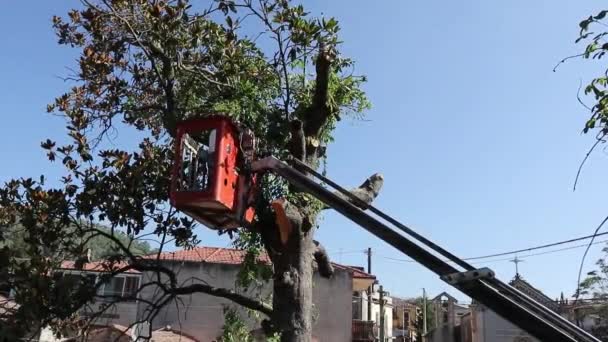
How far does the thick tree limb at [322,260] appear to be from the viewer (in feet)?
20.8

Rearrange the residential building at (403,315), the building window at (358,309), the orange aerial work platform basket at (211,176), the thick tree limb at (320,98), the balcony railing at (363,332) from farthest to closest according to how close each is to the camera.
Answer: the residential building at (403,315) < the building window at (358,309) < the balcony railing at (363,332) < the thick tree limb at (320,98) < the orange aerial work platform basket at (211,176)

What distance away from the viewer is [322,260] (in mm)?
6457

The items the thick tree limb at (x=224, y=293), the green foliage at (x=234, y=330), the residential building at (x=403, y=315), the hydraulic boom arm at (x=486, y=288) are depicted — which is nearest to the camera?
the hydraulic boom arm at (x=486, y=288)

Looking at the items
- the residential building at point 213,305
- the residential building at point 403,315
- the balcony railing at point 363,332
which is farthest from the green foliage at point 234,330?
the residential building at point 403,315

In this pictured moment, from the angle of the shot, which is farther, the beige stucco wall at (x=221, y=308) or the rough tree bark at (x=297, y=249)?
the beige stucco wall at (x=221, y=308)

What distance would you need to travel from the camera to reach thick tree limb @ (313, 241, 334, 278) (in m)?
6.35

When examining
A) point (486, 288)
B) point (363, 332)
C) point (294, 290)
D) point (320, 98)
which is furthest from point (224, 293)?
point (363, 332)

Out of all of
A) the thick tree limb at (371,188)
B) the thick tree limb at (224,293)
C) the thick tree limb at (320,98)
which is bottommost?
the thick tree limb at (224,293)

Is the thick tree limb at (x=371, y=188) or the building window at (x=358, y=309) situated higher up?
the thick tree limb at (x=371, y=188)

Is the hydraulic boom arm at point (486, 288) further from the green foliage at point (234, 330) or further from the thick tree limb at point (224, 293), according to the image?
the green foliage at point (234, 330)

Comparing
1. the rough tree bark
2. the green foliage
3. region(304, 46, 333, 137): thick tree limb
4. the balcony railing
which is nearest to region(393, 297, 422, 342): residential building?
the balcony railing

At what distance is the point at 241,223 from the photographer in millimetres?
5137

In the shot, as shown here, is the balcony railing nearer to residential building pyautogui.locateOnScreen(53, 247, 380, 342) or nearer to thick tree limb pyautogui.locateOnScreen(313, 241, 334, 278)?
residential building pyautogui.locateOnScreen(53, 247, 380, 342)

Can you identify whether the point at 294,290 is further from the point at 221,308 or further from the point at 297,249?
the point at 221,308
